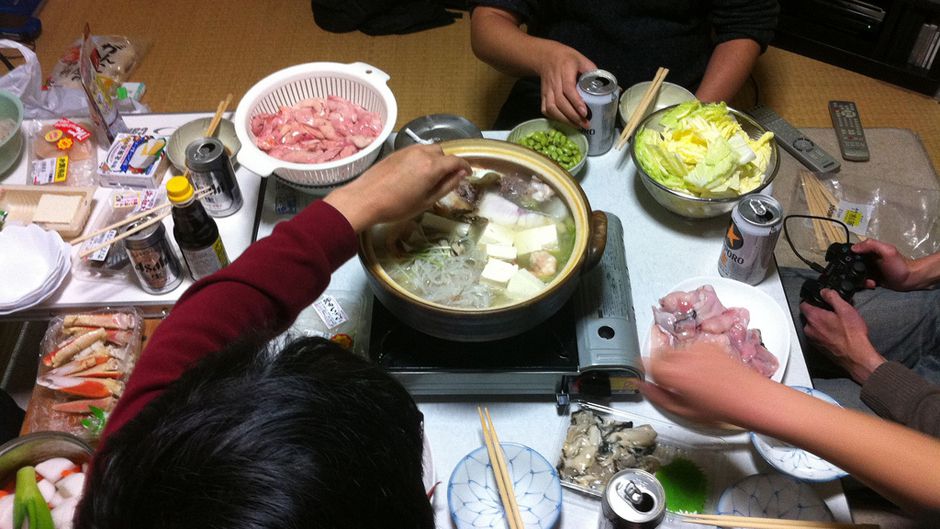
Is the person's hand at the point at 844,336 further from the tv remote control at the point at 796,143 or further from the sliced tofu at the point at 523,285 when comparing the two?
the tv remote control at the point at 796,143

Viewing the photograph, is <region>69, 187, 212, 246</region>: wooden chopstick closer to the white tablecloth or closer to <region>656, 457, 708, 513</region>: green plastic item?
the white tablecloth

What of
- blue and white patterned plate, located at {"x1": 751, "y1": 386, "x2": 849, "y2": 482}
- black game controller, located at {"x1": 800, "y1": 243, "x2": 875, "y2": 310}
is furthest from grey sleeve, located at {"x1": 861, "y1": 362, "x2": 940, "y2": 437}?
black game controller, located at {"x1": 800, "y1": 243, "x2": 875, "y2": 310}

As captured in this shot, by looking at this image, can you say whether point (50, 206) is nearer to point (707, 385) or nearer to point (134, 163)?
point (134, 163)

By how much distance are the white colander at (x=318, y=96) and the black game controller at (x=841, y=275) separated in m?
1.09

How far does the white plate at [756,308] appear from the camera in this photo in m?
1.40

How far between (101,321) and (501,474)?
0.92 metres

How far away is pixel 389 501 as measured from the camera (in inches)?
31.0

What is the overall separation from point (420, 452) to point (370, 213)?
494 mm

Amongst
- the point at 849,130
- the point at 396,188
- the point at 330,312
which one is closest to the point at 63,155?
the point at 330,312

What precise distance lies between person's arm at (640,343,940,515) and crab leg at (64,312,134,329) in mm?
1106

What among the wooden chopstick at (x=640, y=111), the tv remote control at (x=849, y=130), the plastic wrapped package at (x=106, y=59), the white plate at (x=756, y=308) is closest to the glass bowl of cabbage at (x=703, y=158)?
the wooden chopstick at (x=640, y=111)

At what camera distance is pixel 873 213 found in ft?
8.41

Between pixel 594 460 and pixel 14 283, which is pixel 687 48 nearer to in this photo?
pixel 594 460

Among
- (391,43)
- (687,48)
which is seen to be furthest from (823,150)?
(391,43)
